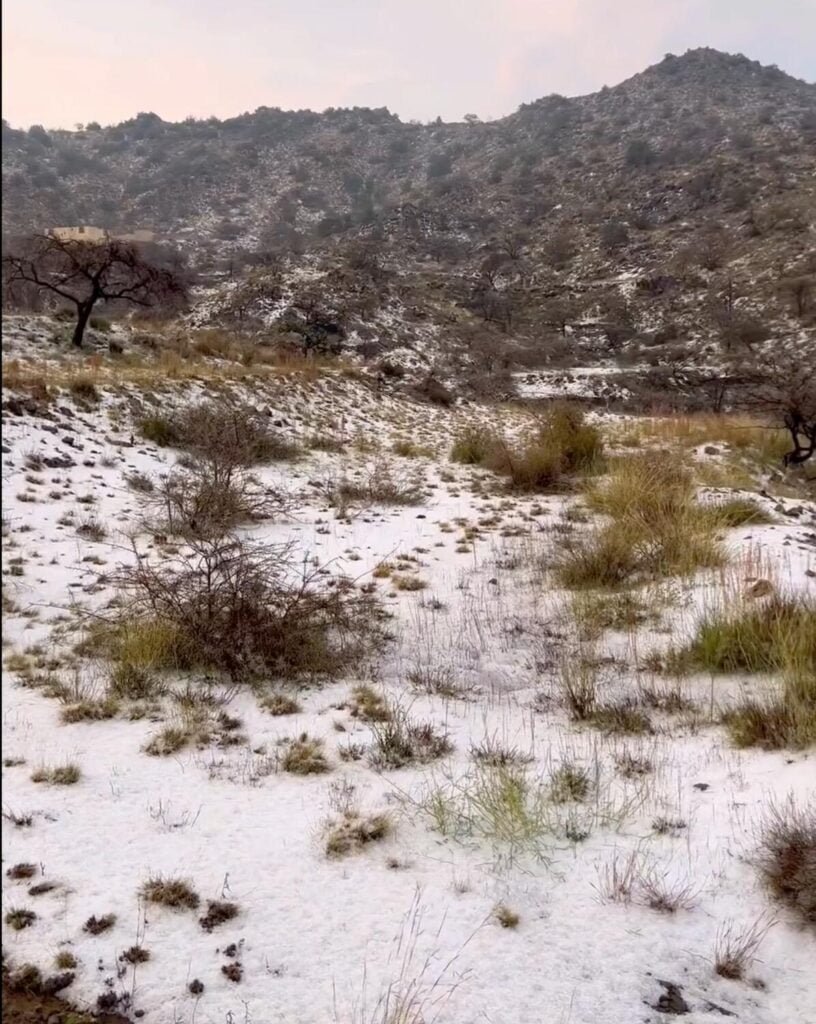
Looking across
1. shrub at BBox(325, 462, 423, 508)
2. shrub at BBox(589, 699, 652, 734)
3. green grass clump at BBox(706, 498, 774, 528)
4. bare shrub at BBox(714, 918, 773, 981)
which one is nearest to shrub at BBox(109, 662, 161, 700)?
shrub at BBox(589, 699, 652, 734)

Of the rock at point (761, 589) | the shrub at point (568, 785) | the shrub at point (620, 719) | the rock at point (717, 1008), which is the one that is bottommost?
the rock at point (717, 1008)

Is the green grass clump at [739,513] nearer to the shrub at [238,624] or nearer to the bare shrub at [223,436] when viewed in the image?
the shrub at [238,624]

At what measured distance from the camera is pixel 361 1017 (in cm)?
188

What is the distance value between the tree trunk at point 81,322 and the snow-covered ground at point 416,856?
10352 millimetres

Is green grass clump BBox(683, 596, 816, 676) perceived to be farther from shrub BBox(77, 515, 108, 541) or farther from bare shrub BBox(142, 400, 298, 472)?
shrub BBox(77, 515, 108, 541)

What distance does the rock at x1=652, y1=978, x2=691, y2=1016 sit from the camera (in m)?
1.98

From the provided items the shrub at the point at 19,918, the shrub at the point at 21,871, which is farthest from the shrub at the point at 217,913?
the shrub at the point at 21,871

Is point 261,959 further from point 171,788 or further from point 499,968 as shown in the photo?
point 171,788

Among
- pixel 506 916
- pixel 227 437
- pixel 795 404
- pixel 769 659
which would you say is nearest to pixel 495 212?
pixel 795 404

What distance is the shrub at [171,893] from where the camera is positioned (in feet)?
7.29

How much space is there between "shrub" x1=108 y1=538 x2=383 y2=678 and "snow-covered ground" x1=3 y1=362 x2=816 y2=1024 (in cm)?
23

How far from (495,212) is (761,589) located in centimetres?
5513

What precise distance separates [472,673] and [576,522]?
3573 mm

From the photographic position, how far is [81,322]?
45.1ft
